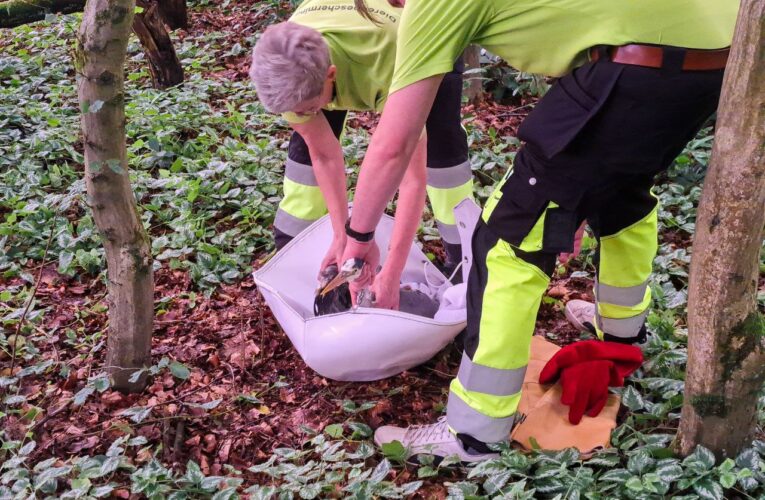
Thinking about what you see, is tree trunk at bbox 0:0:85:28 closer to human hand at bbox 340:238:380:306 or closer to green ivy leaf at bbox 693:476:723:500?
human hand at bbox 340:238:380:306

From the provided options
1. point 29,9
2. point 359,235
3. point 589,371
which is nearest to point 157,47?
point 29,9

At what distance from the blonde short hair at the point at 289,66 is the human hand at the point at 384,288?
74 cm

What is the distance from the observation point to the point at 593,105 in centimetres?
183

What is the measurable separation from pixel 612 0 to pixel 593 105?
0.25 metres

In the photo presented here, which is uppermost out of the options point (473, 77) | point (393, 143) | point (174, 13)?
point (393, 143)

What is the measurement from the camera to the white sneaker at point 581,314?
2957mm

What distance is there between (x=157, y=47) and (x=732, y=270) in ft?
15.8

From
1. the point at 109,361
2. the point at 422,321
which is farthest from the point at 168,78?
the point at 422,321

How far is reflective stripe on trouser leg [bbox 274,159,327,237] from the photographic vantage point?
323cm

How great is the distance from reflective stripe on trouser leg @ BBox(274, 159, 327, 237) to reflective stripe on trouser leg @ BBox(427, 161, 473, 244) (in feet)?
1.67

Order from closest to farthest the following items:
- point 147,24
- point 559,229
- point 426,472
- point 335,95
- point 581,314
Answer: point 559,229, point 426,472, point 335,95, point 581,314, point 147,24

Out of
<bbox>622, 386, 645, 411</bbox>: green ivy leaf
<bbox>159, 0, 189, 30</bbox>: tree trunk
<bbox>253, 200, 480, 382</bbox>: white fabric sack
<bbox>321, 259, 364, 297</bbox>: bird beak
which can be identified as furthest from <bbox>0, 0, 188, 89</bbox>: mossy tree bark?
<bbox>622, 386, 645, 411</bbox>: green ivy leaf

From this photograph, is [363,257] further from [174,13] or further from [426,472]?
[174,13]

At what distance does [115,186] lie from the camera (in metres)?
2.38
